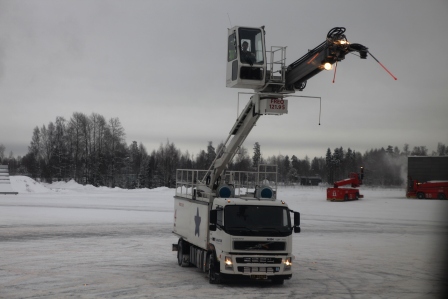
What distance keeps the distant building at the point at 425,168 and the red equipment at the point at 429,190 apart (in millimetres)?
5669

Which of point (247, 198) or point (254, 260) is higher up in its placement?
point (247, 198)

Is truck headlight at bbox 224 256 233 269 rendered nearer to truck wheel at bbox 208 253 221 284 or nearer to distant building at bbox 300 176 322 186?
truck wheel at bbox 208 253 221 284

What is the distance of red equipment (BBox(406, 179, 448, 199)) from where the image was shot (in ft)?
209

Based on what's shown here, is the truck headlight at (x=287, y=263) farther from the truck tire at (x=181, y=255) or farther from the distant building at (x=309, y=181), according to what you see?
the distant building at (x=309, y=181)

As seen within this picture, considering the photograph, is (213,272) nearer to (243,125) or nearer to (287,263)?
(287,263)

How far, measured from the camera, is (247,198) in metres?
18.4

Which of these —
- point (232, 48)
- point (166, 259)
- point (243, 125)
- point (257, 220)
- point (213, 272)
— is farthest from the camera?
point (166, 259)

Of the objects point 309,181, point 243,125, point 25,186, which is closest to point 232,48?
point 243,125

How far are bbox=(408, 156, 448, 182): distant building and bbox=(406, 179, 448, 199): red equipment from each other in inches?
223

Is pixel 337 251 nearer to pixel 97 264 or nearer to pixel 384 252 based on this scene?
pixel 384 252

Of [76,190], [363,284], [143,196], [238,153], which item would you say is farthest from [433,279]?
[76,190]

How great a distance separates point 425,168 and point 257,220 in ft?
202

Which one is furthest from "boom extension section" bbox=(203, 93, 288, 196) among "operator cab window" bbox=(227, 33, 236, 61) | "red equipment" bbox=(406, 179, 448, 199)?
"red equipment" bbox=(406, 179, 448, 199)

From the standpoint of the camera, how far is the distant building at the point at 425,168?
2859 inches
